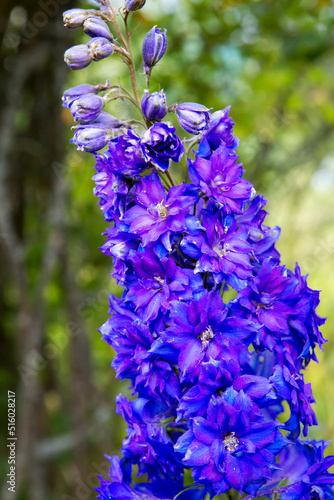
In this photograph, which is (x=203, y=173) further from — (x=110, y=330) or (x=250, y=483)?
(x=250, y=483)

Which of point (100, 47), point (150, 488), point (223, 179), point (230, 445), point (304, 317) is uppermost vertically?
point (100, 47)

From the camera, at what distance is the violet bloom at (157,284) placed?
105 cm

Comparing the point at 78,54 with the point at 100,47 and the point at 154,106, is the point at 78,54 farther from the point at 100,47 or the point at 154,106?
the point at 154,106

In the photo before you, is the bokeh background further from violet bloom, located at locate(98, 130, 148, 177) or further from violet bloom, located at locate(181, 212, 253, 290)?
violet bloom, located at locate(181, 212, 253, 290)

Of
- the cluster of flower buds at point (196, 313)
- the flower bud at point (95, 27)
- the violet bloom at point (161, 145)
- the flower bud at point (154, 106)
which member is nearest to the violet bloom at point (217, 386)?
the cluster of flower buds at point (196, 313)

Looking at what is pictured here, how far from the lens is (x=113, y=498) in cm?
116

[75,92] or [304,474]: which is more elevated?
[75,92]

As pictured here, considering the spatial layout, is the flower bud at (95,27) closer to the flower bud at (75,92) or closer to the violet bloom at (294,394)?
the flower bud at (75,92)

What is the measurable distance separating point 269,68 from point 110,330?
2689mm

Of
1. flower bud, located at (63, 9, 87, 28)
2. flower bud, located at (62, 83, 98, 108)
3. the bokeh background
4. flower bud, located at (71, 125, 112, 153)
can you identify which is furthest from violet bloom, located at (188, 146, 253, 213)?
the bokeh background

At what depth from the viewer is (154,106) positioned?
111 cm

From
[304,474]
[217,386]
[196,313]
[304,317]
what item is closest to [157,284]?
[196,313]

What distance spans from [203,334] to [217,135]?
0.47 metres

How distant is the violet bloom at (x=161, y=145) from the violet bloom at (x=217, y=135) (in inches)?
2.3
